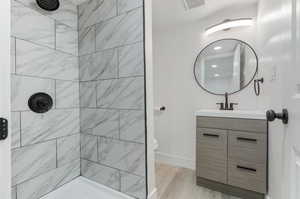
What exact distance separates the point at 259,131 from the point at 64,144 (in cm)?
201

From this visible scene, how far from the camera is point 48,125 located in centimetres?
136

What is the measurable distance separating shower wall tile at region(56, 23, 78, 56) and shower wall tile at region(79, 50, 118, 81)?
0.48 feet

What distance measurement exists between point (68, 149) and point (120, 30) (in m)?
1.36

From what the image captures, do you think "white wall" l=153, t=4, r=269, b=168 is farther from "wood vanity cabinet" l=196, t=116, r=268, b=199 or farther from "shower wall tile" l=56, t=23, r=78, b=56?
"shower wall tile" l=56, t=23, r=78, b=56

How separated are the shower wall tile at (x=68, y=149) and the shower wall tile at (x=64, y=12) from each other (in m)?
1.23

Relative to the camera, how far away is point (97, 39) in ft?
5.00

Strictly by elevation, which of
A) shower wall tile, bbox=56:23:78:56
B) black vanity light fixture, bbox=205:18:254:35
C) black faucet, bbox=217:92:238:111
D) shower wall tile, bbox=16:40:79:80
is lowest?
black faucet, bbox=217:92:238:111

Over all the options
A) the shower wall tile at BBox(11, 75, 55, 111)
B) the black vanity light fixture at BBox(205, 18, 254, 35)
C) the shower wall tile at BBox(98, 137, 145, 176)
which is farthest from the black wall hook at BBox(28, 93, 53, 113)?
the black vanity light fixture at BBox(205, 18, 254, 35)

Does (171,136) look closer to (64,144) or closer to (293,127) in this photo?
(64,144)

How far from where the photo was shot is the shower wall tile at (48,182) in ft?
3.94

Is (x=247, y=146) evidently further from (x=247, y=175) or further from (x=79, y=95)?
(x=79, y=95)

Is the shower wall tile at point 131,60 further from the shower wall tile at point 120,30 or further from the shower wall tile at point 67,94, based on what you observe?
the shower wall tile at point 67,94

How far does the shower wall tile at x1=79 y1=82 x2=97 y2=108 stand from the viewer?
1.56 meters

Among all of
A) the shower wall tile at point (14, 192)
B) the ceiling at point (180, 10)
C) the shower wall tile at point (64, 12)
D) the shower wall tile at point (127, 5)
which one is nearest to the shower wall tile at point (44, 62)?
the shower wall tile at point (64, 12)
